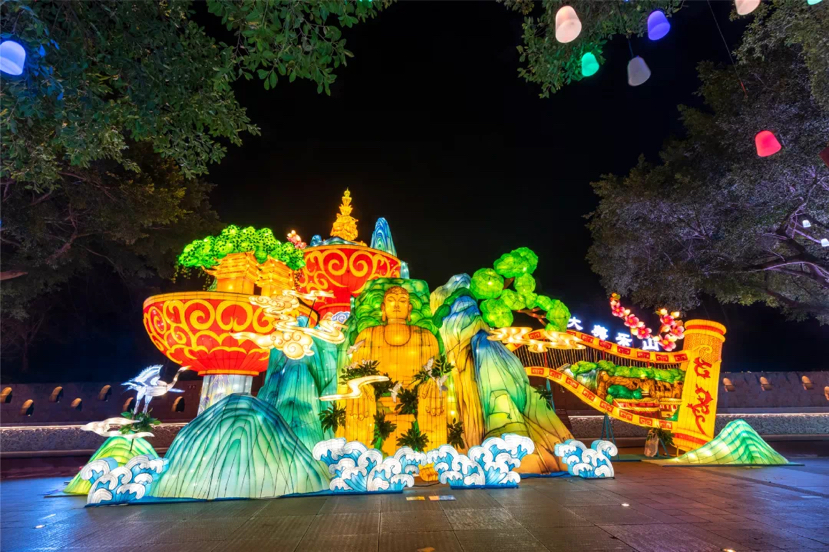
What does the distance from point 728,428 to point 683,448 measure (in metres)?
1.05

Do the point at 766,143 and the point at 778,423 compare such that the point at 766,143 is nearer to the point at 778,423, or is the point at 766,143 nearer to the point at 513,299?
the point at 513,299

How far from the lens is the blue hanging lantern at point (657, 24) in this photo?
464 cm

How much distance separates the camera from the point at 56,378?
2345cm

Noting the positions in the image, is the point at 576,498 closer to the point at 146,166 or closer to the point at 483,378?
the point at 483,378

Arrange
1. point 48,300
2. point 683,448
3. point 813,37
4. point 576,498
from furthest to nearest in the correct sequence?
point 48,300 → point 683,448 → point 813,37 → point 576,498

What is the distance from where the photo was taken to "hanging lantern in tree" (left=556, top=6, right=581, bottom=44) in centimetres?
398

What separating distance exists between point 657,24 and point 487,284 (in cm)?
543

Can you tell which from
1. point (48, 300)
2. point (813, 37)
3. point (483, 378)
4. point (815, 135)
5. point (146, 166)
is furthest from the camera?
point (48, 300)

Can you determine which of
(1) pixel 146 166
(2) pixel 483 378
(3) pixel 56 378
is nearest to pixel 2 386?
(3) pixel 56 378

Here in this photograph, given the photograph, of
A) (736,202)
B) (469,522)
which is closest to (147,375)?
(469,522)

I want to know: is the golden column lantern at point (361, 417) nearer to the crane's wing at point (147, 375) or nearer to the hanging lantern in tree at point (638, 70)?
the crane's wing at point (147, 375)

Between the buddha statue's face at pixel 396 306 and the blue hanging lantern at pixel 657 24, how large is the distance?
5408 mm

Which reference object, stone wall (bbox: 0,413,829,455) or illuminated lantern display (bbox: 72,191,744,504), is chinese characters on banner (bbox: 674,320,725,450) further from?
stone wall (bbox: 0,413,829,455)

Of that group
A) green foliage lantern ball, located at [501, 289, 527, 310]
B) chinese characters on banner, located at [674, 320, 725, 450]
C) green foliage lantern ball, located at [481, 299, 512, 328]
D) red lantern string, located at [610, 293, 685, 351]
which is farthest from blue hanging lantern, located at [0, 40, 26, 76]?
red lantern string, located at [610, 293, 685, 351]
